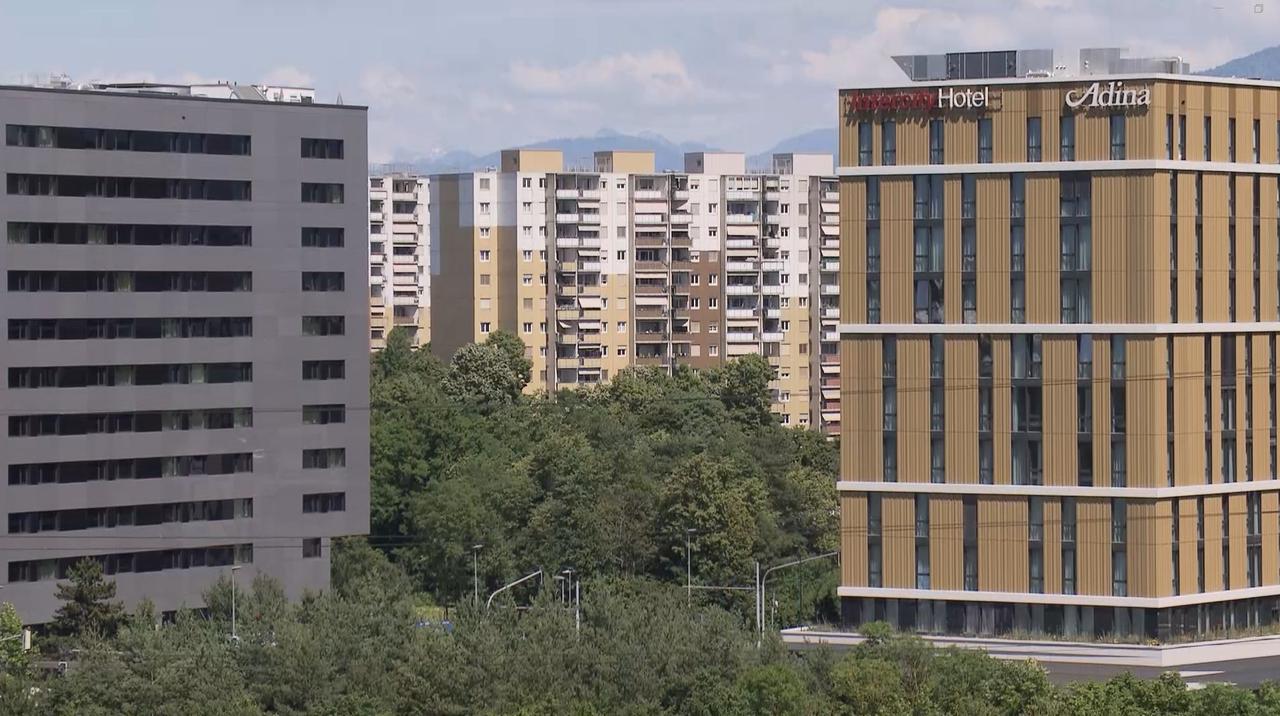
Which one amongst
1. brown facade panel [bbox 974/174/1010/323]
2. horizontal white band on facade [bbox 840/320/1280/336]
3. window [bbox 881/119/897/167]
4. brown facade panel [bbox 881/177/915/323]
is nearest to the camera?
horizontal white band on facade [bbox 840/320/1280/336]

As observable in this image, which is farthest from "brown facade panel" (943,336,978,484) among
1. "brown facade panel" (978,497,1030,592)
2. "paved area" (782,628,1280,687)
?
"paved area" (782,628,1280,687)

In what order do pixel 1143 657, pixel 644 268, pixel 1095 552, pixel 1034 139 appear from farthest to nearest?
1. pixel 644 268
2. pixel 1034 139
3. pixel 1095 552
4. pixel 1143 657

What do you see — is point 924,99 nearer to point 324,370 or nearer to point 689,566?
point 689,566

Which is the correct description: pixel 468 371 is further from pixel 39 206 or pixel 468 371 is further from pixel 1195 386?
pixel 1195 386

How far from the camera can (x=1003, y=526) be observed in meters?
99.5

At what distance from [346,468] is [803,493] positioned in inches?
917

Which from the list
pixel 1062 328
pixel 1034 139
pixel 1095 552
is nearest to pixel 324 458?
pixel 1062 328

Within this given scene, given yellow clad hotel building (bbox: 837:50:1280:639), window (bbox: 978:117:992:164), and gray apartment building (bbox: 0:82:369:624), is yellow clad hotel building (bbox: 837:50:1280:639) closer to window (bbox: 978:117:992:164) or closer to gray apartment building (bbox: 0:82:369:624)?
window (bbox: 978:117:992:164)

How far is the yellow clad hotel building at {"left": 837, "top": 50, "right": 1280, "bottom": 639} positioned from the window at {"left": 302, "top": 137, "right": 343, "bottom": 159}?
92.5 ft

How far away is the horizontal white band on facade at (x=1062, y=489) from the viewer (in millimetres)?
98000

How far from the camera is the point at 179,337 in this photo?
116 meters

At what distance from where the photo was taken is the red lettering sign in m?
101

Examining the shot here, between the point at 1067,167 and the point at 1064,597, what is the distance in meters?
16.7

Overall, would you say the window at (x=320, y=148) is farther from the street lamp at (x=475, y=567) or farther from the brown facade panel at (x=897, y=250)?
the brown facade panel at (x=897, y=250)
